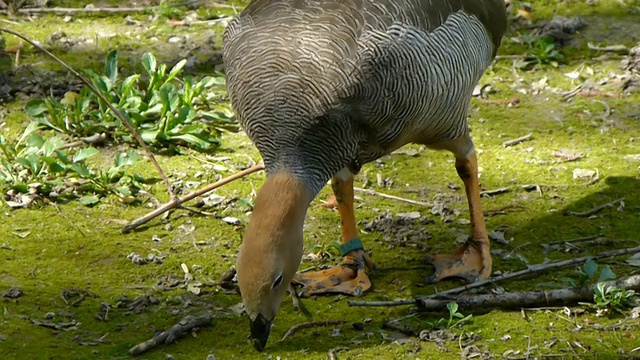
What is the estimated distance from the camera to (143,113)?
6801 mm

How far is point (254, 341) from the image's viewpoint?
443cm

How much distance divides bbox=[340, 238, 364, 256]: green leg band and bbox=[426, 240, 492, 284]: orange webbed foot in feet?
1.30

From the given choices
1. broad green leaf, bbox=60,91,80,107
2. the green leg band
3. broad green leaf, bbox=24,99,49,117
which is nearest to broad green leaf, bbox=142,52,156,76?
broad green leaf, bbox=60,91,80,107

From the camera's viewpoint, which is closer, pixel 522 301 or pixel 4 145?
pixel 522 301

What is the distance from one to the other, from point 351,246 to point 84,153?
77.4 inches

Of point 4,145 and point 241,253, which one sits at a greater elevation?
point 241,253

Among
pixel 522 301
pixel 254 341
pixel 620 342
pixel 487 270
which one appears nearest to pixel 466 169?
pixel 487 270

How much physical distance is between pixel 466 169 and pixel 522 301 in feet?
3.55

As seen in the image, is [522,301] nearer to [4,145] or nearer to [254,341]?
[254,341]

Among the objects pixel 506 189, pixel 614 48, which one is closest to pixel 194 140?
pixel 506 189

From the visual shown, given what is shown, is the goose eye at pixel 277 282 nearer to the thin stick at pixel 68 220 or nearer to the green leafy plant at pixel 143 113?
the thin stick at pixel 68 220

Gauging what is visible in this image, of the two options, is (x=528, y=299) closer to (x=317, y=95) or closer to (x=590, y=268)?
(x=590, y=268)

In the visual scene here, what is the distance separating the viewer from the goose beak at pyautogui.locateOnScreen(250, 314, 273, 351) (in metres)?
4.29

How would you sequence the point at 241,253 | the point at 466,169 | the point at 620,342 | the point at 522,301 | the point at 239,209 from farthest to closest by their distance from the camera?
the point at 239,209 < the point at 466,169 < the point at 522,301 < the point at 620,342 < the point at 241,253
